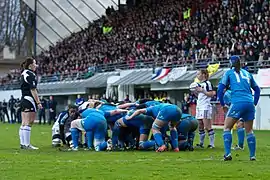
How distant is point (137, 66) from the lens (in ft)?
140

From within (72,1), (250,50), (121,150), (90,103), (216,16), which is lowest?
(121,150)

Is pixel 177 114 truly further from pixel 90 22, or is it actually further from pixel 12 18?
pixel 12 18

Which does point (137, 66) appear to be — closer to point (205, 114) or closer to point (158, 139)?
point (205, 114)

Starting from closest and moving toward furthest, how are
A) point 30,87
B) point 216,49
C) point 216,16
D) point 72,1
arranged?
point 30,87
point 216,49
point 216,16
point 72,1

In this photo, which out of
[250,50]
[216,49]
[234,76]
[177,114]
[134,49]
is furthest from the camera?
[134,49]

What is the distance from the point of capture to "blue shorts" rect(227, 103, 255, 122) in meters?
12.5

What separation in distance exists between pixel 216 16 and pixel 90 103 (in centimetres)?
2520

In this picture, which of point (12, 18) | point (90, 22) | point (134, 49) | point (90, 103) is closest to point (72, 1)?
point (90, 22)

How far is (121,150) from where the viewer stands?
16.0 meters

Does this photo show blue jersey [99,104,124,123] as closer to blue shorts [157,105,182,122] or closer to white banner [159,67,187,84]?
blue shorts [157,105,182,122]

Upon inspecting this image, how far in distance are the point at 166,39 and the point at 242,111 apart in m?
32.2

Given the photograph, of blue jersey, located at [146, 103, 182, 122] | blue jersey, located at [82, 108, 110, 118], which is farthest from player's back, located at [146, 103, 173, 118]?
blue jersey, located at [82, 108, 110, 118]

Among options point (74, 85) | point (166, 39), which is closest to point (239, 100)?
point (166, 39)

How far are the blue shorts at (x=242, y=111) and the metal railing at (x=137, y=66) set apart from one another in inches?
721
